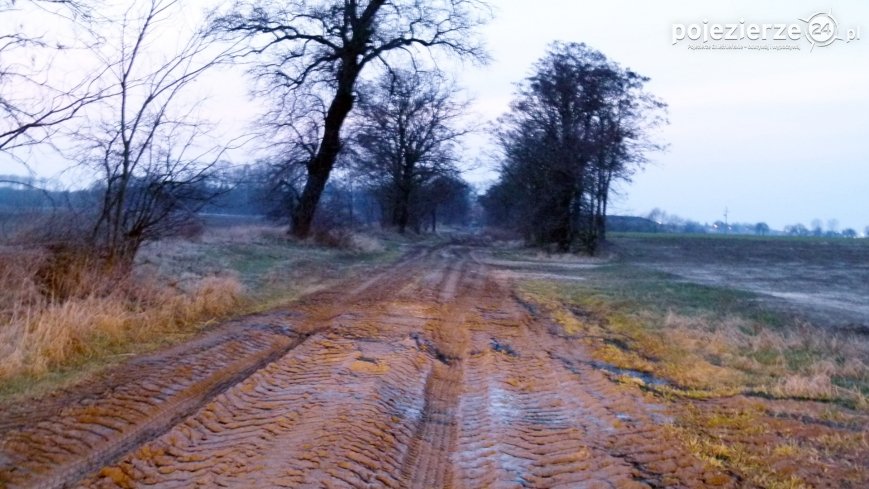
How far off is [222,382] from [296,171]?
28.5m

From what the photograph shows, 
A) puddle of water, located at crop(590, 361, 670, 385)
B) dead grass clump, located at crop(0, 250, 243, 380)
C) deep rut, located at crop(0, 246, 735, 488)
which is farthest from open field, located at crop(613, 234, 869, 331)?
dead grass clump, located at crop(0, 250, 243, 380)

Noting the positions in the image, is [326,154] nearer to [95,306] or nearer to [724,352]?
[95,306]

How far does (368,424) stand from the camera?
6.65 metres

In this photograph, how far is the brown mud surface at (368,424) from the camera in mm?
5496

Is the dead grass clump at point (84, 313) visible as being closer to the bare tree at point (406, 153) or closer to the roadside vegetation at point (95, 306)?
the roadside vegetation at point (95, 306)

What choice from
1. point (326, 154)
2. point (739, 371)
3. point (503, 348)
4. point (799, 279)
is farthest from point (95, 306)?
point (799, 279)

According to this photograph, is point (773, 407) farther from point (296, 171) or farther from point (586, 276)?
point (296, 171)

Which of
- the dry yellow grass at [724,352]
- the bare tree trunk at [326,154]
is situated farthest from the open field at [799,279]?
the bare tree trunk at [326,154]

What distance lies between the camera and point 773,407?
770 cm

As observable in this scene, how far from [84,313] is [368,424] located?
499cm

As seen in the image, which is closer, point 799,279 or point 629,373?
point 629,373

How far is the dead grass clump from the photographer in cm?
845

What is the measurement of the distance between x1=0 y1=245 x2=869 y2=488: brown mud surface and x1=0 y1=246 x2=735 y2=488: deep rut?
0.8 inches

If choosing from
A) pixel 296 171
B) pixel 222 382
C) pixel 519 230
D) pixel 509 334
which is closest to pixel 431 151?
pixel 519 230
